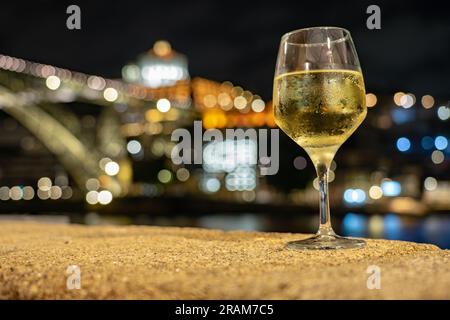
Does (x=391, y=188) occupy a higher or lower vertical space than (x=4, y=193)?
higher

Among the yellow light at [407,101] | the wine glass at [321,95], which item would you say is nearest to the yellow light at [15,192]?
the yellow light at [407,101]

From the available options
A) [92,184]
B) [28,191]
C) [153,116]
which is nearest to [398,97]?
[153,116]

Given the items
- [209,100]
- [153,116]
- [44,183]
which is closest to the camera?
[153,116]

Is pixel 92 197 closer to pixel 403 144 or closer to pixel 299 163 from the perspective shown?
pixel 299 163

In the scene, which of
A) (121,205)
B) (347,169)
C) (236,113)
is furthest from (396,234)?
(236,113)

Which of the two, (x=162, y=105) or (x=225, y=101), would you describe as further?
(x=225, y=101)

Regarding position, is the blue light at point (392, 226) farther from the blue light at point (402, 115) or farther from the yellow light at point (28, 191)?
the yellow light at point (28, 191)
